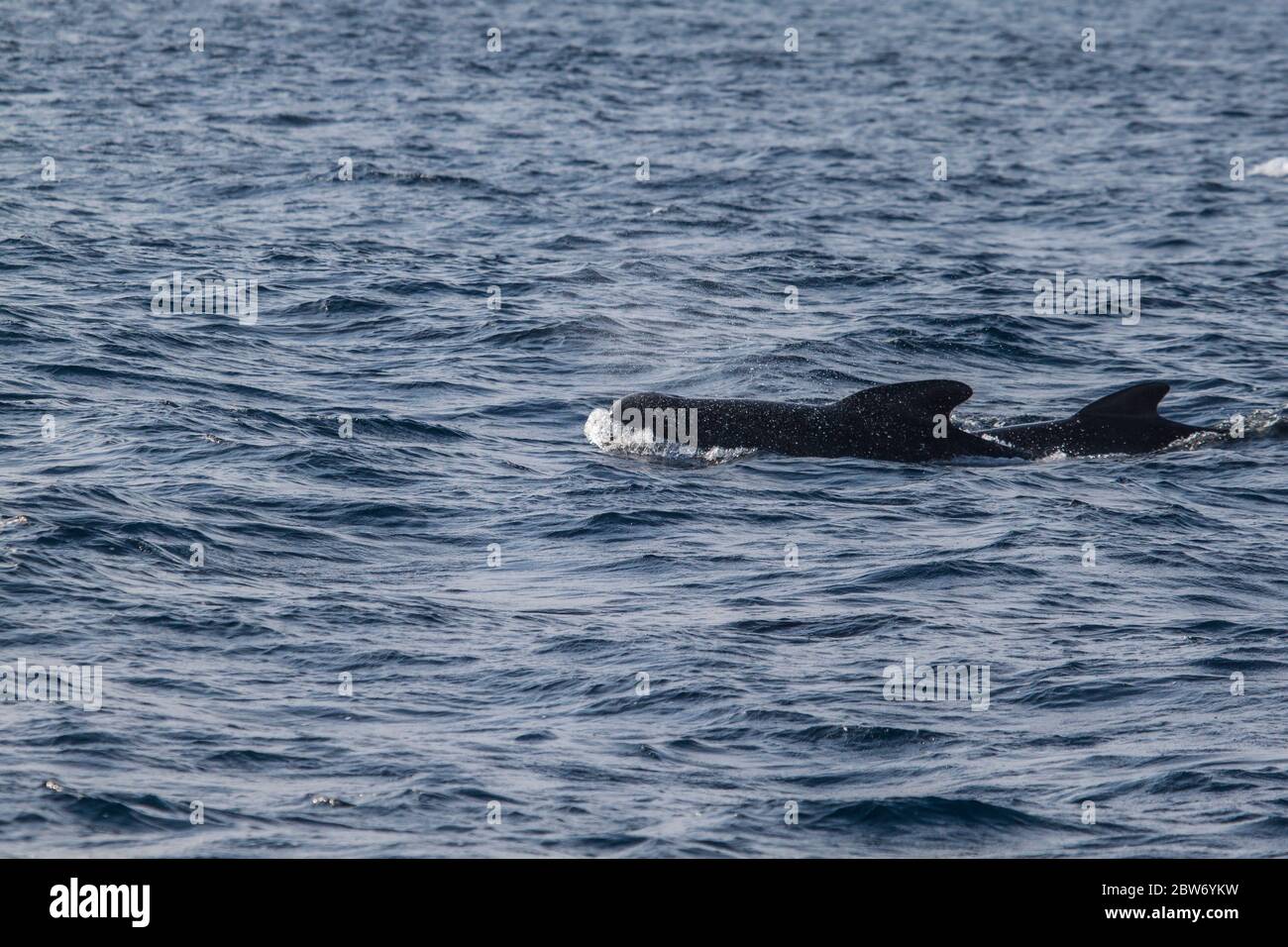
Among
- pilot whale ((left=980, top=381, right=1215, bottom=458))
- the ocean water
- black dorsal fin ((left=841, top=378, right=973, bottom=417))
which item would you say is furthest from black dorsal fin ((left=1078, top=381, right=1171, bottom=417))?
black dorsal fin ((left=841, top=378, right=973, bottom=417))

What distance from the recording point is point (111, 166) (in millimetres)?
34844

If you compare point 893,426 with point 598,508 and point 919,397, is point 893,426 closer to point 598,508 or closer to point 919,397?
point 919,397

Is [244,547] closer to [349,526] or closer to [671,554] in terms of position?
[349,526]

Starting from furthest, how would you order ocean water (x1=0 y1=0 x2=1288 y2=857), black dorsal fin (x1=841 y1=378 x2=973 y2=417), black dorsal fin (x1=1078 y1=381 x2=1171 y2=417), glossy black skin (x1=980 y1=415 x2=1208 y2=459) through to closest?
black dorsal fin (x1=1078 y1=381 x2=1171 y2=417), glossy black skin (x1=980 y1=415 x2=1208 y2=459), black dorsal fin (x1=841 y1=378 x2=973 y2=417), ocean water (x1=0 y1=0 x2=1288 y2=857)

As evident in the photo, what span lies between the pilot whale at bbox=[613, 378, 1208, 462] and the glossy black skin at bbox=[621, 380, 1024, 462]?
11mm

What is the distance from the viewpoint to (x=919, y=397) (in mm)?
19719

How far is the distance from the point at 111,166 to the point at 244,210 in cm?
419

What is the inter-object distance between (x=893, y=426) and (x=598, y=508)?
3782 mm

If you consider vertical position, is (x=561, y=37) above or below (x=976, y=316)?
above

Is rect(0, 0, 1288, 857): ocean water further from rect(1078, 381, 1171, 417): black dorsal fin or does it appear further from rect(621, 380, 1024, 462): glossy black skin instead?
rect(1078, 381, 1171, 417): black dorsal fin

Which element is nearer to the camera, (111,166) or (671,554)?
(671,554)

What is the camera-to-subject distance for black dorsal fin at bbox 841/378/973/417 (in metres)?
19.5

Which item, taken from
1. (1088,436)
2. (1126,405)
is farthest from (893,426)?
(1126,405)
